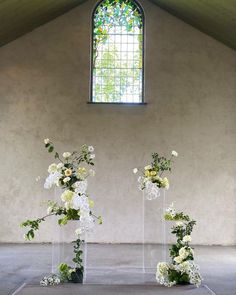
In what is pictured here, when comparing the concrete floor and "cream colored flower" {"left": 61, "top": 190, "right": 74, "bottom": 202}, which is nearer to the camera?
"cream colored flower" {"left": 61, "top": 190, "right": 74, "bottom": 202}

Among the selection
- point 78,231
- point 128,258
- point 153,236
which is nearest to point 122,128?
point 128,258

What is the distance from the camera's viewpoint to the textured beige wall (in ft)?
32.7

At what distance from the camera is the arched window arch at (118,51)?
1027 cm

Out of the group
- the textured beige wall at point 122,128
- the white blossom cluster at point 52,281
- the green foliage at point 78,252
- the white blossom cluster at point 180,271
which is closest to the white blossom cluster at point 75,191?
the green foliage at point 78,252

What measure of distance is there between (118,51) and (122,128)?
5.12ft

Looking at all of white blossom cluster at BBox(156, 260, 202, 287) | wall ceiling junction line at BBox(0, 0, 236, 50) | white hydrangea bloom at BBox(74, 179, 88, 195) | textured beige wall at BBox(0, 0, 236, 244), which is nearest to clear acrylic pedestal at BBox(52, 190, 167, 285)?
white hydrangea bloom at BBox(74, 179, 88, 195)

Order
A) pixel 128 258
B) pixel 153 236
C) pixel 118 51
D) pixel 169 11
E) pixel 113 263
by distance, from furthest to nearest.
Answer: pixel 118 51, pixel 169 11, pixel 128 258, pixel 113 263, pixel 153 236

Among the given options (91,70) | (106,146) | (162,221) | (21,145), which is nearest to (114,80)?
(91,70)

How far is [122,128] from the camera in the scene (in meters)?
10.1

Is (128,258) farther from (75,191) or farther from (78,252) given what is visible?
(75,191)

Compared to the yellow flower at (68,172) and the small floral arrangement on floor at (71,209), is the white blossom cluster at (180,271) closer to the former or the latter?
the small floral arrangement on floor at (71,209)

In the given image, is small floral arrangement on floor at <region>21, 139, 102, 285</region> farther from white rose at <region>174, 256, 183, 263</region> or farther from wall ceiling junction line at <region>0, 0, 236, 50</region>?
wall ceiling junction line at <region>0, 0, 236, 50</region>

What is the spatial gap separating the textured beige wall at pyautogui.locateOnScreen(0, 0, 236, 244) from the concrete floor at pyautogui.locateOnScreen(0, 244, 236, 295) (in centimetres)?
78

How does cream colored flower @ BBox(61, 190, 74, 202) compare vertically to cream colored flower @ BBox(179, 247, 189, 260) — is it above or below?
above
